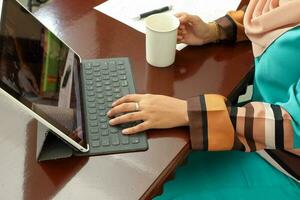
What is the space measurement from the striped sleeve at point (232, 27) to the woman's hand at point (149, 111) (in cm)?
31

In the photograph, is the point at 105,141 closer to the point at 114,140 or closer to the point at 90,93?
the point at 114,140

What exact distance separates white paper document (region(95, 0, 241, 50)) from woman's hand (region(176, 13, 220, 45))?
0.10 meters

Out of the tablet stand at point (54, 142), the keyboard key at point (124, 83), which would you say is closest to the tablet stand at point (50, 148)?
the tablet stand at point (54, 142)

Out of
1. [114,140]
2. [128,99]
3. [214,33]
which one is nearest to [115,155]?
[114,140]

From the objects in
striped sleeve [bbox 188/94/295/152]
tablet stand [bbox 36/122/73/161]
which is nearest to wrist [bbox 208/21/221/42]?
striped sleeve [bbox 188/94/295/152]

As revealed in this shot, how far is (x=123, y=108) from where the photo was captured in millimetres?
786

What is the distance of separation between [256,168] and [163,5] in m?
0.53

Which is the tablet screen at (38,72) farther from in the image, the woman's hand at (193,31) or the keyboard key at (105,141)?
the woman's hand at (193,31)

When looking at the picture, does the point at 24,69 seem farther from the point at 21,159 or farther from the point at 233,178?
the point at 233,178

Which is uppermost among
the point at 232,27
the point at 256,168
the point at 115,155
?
the point at 232,27

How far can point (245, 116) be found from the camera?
0.79m

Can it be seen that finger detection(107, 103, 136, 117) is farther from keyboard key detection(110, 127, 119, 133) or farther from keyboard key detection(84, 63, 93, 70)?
keyboard key detection(84, 63, 93, 70)

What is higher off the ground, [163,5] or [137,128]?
[163,5]

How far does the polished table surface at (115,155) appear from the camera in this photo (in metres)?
0.67
